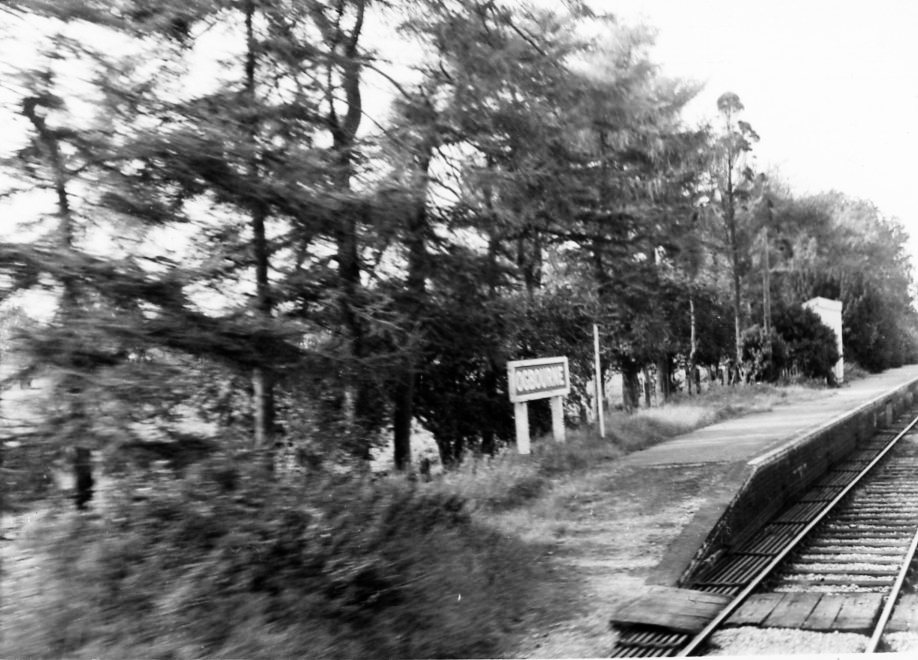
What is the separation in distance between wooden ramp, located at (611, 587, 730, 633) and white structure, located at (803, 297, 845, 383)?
24777 millimetres

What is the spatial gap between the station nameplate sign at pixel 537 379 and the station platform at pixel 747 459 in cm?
139

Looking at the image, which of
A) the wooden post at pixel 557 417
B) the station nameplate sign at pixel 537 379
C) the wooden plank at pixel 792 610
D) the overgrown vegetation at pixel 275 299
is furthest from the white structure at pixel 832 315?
the wooden plank at pixel 792 610

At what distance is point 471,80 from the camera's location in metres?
6.86

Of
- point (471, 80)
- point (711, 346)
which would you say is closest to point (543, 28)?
point (471, 80)

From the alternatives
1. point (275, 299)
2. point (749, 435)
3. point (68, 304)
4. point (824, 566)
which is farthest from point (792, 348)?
point (68, 304)

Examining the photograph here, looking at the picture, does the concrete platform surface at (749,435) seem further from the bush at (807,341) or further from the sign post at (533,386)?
the bush at (807,341)

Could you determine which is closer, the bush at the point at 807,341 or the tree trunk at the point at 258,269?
the tree trunk at the point at 258,269

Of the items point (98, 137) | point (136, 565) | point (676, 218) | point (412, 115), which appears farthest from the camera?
point (676, 218)

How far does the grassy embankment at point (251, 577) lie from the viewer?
12.5 ft

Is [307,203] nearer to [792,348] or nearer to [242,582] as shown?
[242,582]

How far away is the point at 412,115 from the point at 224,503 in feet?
11.8

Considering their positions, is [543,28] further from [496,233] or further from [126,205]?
[126,205]

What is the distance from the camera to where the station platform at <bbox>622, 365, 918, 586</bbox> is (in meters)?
7.77

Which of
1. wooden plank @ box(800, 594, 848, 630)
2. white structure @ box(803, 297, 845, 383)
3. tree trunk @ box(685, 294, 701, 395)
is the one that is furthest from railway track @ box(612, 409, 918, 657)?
white structure @ box(803, 297, 845, 383)
